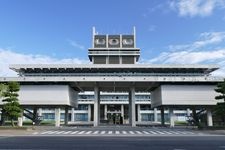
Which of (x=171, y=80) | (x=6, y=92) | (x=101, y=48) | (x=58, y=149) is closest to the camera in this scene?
(x=58, y=149)

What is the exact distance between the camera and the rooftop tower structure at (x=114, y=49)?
83000 millimetres

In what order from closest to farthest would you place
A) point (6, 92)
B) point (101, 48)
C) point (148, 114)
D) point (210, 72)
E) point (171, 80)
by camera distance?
1. point (6, 92)
2. point (171, 80)
3. point (210, 72)
4. point (101, 48)
5. point (148, 114)

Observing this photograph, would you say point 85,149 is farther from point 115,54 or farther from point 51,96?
point 115,54

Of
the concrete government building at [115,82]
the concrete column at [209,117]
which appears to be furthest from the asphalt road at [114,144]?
the concrete column at [209,117]

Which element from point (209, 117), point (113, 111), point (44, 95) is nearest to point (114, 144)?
point (44, 95)

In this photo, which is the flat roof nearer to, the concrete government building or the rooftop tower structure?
the concrete government building

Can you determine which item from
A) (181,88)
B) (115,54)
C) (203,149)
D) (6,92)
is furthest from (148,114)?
(203,149)

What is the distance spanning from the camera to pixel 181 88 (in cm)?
5653

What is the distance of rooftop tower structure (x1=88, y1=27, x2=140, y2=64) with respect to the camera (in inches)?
3268

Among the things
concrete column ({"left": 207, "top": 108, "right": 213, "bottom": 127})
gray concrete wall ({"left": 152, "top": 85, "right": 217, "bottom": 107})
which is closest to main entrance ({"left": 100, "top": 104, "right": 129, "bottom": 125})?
concrete column ({"left": 207, "top": 108, "right": 213, "bottom": 127})

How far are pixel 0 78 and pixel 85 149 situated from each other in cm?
4759

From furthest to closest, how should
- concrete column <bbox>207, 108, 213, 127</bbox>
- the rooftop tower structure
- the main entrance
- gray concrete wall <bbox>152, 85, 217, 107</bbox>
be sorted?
the main entrance, the rooftop tower structure, concrete column <bbox>207, 108, 213, 127</bbox>, gray concrete wall <bbox>152, 85, 217, 107</bbox>

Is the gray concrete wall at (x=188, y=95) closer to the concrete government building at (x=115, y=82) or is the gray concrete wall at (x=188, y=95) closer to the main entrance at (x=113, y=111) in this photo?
the concrete government building at (x=115, y=82)

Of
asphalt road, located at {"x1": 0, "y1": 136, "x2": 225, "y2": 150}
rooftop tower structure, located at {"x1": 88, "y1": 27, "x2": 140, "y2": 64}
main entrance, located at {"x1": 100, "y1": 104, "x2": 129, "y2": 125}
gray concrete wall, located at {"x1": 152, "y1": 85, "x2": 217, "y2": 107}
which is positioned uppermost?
rooftop tower structure, located at {"x1": 88, "y1": 27, "x2": 140, "y2": 64}
